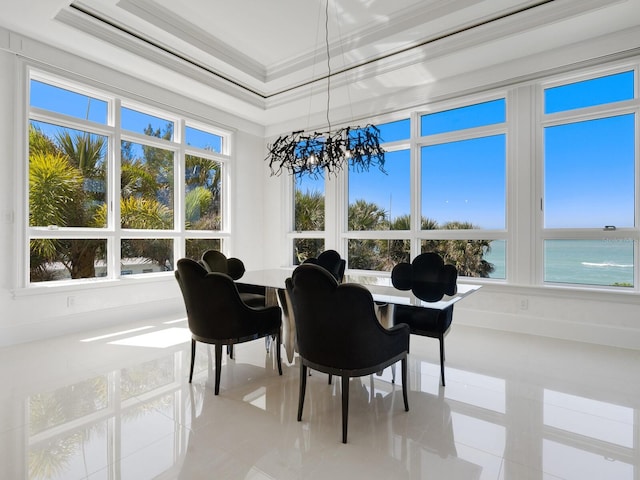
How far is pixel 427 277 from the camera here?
3344 millimetres

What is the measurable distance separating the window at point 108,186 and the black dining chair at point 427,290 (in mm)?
3501

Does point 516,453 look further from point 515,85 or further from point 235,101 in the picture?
point 235,101

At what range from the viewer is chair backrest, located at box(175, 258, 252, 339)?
8.02 ft

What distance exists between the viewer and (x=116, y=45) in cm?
376

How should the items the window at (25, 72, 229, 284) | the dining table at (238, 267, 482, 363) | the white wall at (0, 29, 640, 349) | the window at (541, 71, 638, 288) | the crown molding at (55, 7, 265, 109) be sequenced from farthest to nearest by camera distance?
the window at (25, 72, 229, 284)
the window at (541, 71, 638, 288)
the white wall at (0, 29, 640, 349)
the crown molding at (55, 7, 265, 109)
the dining table at (238, 267, 482, 363)

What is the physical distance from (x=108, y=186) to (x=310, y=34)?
3.12 m

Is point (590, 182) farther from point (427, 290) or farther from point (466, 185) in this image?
point (427, 290)

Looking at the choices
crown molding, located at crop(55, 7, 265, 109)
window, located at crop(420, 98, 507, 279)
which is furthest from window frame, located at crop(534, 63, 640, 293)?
crown molding, located at crop(55, 7, 265, 109)

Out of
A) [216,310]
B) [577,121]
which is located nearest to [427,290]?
[216,310]

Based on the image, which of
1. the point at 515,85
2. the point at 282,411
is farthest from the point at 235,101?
the point at 282,411

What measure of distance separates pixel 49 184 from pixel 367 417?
4188 millimetres

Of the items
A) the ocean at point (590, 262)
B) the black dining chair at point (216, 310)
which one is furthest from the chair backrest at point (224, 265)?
the ocean at point (590, 262)

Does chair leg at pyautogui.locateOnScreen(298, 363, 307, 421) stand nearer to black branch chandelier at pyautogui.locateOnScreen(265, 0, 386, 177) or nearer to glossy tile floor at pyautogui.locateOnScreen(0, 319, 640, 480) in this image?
glossy tile floor at pyautogui.locateOnScreen(0, 319, 640, 480)

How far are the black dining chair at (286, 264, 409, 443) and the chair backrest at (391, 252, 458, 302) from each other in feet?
2.34
